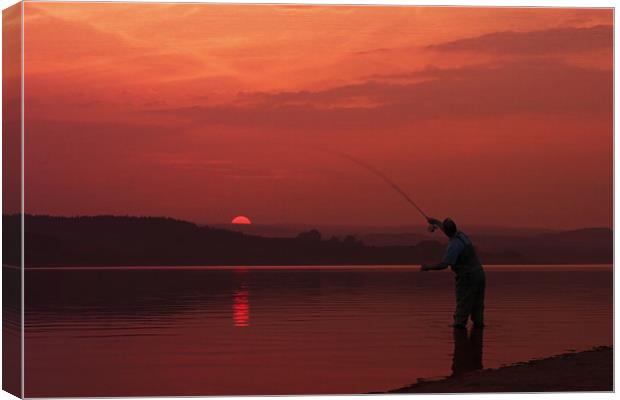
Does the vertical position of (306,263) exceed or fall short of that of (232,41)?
it falls short

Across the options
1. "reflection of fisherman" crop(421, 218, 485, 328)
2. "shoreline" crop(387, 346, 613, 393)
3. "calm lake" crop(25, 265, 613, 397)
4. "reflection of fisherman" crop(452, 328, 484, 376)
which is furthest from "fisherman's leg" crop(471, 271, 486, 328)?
"shoreline" crop(387, 346, 613, 393)

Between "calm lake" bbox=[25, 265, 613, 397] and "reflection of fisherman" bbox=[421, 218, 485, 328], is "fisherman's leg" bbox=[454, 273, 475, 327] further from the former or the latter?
"calm lake" bbox=[25, 265, 613, 397]

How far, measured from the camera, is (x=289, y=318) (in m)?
24.1

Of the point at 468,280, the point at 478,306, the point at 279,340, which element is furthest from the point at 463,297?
the point at 279,340

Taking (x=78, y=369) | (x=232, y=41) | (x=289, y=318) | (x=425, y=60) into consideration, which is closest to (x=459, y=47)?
(x=425, y=60)

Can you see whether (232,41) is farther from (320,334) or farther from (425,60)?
(320,334)

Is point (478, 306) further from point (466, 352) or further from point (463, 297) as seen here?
point (466, 352)

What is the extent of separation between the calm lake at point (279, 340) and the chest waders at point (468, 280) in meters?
0.47

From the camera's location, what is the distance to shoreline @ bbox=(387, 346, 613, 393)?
1597cm

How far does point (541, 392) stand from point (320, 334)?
204 inches

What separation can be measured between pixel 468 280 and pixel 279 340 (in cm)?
267

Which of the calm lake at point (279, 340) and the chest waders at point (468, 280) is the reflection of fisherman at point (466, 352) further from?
the chest waders at point (468, 280)

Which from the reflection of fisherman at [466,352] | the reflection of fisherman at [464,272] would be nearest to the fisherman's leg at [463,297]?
the reflection of fisherman at [464,272]

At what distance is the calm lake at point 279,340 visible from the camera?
1603 cm
